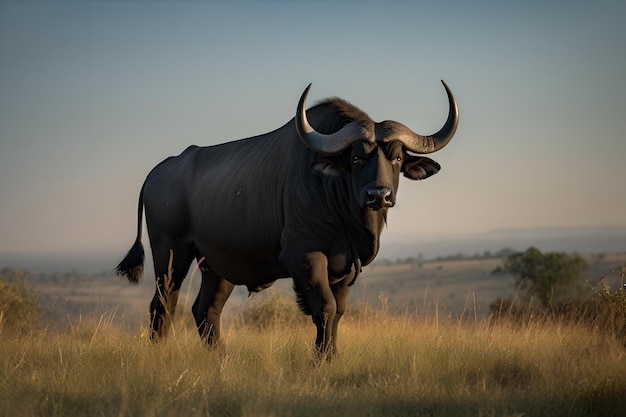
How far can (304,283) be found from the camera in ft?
26.1

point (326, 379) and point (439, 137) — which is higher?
point (439, 137)

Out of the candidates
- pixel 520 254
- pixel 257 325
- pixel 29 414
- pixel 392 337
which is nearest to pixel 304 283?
pixel 392 337

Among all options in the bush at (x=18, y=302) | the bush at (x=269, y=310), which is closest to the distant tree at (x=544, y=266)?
the bush at (x=269, y=310)

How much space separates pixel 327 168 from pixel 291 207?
73cm

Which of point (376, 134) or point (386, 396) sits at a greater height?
point (376, 134)

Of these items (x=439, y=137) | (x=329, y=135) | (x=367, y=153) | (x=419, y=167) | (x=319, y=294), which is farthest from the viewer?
(x=439, y=137)

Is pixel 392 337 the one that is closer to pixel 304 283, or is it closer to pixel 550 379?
pixel 304 283

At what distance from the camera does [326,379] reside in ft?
24.1

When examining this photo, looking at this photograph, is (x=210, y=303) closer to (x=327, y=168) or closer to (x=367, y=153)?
(x=327, y=168)

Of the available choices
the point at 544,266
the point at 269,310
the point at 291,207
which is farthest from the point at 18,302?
the point at 544,266

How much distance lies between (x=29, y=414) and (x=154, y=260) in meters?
5.04

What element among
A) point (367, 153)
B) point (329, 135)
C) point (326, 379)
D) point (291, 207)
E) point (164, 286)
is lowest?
point (326, 379)

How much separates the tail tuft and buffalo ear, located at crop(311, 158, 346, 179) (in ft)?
14.0

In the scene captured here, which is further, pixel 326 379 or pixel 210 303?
pixel 210 303
